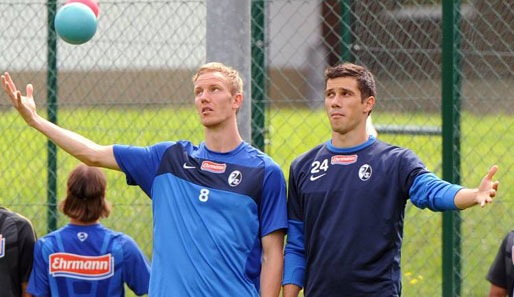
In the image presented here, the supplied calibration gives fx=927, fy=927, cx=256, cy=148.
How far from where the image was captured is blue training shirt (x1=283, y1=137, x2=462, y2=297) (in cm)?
458

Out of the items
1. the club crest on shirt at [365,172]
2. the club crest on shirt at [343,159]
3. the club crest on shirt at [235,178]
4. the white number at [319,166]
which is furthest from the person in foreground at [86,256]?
the club crest on shirt at [365,172]

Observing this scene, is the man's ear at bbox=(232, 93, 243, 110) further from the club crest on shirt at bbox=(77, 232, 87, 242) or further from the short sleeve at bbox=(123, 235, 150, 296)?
the club crest on shirt at bbox=(77, 232, 87, 242)

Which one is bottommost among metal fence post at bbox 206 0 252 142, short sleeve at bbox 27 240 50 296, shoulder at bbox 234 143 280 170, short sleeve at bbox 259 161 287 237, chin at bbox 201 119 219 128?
short sleeve at bbox 27 240 50 296

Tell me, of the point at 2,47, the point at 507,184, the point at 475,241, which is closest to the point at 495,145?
the point at 507,184

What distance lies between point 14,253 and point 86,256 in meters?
0.46

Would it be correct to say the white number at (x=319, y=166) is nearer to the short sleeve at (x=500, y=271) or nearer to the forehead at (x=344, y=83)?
the forehead at (x=344, y=83)

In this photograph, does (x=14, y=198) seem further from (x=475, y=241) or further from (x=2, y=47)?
(x=475, y=241)

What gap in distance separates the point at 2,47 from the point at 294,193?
311 cm

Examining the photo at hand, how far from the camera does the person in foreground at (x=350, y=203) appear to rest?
459 centimetres

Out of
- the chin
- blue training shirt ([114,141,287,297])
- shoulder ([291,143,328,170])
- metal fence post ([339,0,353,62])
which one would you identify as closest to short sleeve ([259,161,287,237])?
blue training shirt ([114,141,287,297])

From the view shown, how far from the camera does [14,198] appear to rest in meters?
7.15

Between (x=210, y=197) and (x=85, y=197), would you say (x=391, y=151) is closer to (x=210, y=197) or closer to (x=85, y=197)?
(x=210, y=197)

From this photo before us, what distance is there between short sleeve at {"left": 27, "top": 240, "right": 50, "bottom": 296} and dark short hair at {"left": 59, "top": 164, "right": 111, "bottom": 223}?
0.29 m

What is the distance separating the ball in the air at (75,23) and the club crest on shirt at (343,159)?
1.62 m
